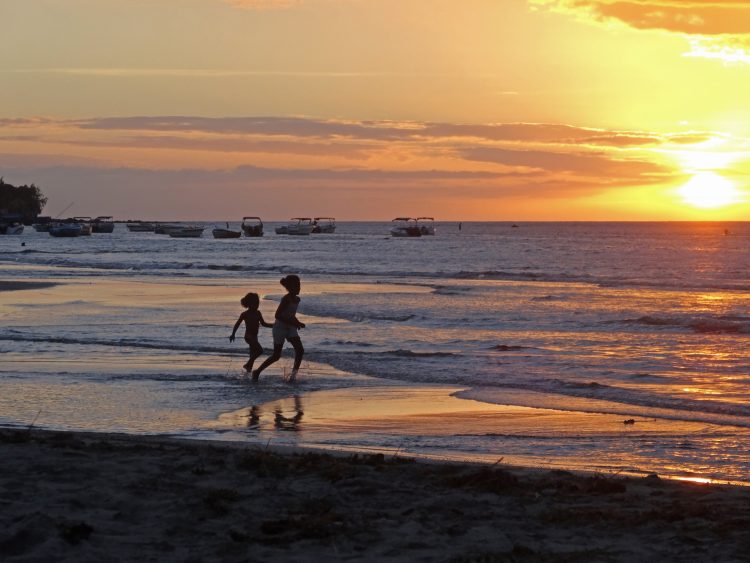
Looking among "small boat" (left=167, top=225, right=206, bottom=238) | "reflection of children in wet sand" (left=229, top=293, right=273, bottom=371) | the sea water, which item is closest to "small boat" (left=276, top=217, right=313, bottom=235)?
"small boat" (left=167, top=225, right=206, bottom=238)

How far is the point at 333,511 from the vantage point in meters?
7.02

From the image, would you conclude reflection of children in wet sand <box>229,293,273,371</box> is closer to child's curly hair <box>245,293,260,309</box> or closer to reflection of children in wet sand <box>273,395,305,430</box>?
child's curly hair <box>245,293,260,309</box>

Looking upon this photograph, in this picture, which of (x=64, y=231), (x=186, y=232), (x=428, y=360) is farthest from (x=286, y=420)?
(x=186, y=232)

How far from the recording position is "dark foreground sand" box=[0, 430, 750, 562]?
6109mm

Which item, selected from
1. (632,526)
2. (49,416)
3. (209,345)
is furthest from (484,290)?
(632,526)

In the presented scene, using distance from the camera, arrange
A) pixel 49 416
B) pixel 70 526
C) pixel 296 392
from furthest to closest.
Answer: pixel 296 392 < pixel 49 416 < pixel 70 526

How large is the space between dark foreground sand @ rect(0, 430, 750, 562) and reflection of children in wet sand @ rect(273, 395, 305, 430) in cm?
248

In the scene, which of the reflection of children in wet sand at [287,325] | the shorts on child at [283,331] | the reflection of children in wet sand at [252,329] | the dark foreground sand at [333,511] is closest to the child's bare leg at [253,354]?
the reflection of children in wet sand at [252,329]

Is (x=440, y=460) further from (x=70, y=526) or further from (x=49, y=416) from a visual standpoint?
(x=49, y=416)

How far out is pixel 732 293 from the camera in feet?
147

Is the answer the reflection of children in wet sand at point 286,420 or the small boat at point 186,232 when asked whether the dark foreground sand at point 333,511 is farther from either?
the small boat at point 186,232

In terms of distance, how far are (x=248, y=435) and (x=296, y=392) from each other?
3441mm

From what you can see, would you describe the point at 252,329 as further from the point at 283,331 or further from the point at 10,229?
the point at 10,229

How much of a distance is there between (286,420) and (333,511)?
16.5 ft
